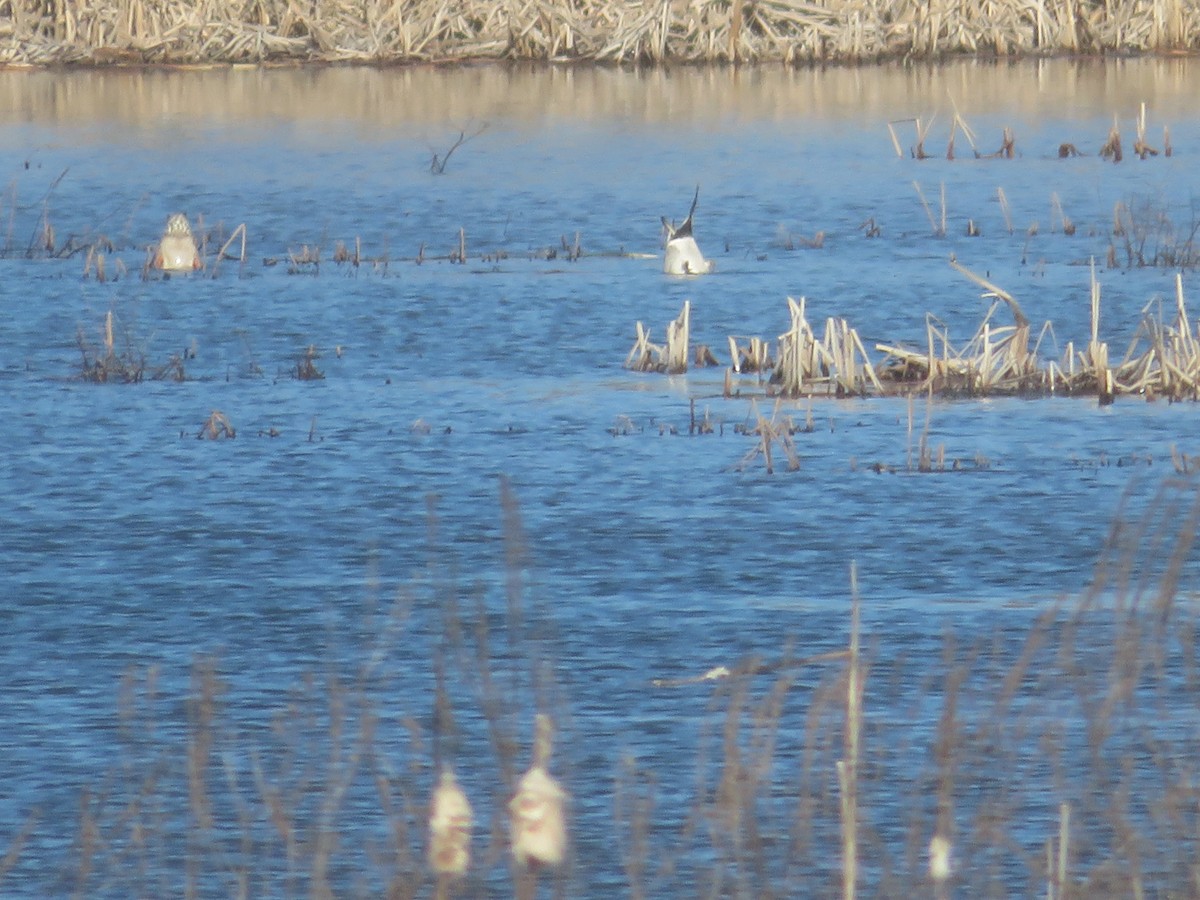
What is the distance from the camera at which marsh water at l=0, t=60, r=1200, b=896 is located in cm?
556

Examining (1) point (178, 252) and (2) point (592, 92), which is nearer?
(1) point (178, 252)

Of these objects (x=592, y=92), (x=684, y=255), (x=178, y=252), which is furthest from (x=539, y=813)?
(x=592, y=92)

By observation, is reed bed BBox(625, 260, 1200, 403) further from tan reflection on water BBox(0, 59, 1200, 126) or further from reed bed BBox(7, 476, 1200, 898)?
tan reflection on water BBox(0, 59, 1200, 126)

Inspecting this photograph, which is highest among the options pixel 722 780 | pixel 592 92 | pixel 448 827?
pixel 448 827

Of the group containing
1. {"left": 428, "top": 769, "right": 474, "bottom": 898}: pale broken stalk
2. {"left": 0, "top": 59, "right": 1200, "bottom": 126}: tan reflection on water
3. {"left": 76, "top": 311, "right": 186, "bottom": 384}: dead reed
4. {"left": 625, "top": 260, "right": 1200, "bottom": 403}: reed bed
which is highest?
{"left": 428, "top": 769, "right": 474, "bottom": 898}: pale broken stalk

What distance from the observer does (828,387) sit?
1048cm

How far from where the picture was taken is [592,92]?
26219 mm

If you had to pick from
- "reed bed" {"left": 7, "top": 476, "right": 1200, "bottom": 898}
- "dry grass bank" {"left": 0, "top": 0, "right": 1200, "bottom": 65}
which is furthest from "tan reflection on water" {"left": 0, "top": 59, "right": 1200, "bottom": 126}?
"reed bed" {"left": 7, "top": 476, "right": 1200, "bottom": 898}

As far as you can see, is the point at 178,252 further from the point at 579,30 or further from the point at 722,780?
the point at 579,30

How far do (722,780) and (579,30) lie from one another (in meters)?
24.6

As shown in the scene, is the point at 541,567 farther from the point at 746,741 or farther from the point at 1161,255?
the point at 1161,255

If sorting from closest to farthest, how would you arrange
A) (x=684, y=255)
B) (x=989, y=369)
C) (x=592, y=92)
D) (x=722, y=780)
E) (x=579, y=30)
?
(x=722, y=780)
(x=989, y=369)
(x=684, y=255)
(x=592, y=92)
(x=579, y=30)

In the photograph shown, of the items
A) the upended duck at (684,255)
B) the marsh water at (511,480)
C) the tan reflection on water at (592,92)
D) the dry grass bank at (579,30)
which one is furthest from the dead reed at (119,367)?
the dry grass bank at (579,30)

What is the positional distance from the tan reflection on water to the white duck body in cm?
904
